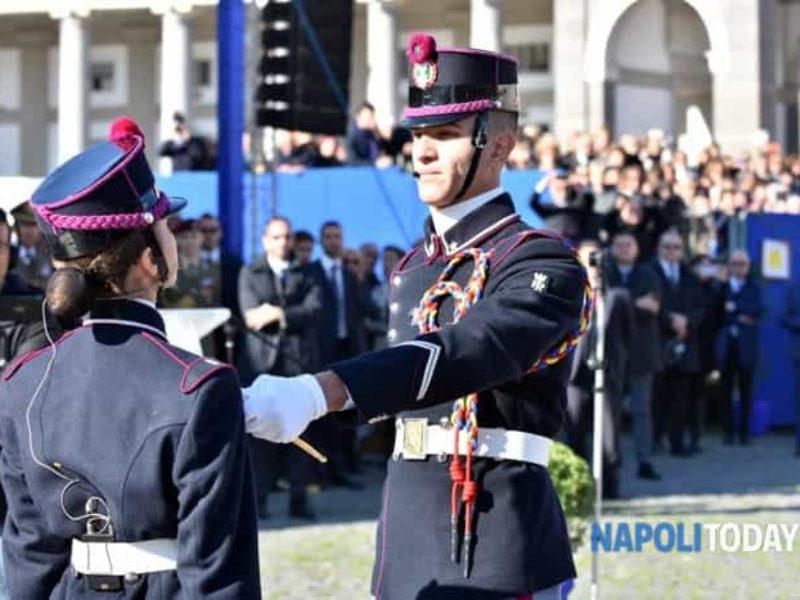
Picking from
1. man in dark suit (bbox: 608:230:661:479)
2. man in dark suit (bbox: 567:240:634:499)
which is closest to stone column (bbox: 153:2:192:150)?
man in dark suit (bbox: 608:230:661:479)

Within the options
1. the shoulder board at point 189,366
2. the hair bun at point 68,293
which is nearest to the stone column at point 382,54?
the shoulder board at point 189,366

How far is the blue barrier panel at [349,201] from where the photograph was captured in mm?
16438

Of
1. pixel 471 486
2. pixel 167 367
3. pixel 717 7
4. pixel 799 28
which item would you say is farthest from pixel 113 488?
pixel 799 28

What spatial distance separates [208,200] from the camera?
54.8 feet

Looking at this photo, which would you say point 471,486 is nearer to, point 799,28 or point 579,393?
point 579,393

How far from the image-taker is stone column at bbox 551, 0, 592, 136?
35.3 metres

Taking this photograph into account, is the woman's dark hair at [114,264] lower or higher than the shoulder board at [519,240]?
lower

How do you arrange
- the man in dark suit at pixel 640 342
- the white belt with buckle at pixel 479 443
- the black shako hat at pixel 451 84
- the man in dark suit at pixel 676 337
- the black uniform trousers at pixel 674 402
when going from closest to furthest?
the white belt with buckle at pixel 479 443 → the black shako hat at pixel 451 84 → the man in dark suit at pixel 640 342 → the man in dark suit at pixel 676 337 → the black uniform trousers at pixel 674 402

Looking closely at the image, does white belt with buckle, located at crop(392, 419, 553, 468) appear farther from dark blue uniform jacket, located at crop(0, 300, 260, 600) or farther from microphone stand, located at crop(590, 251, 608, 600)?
microphone stand, located at crop(590, 251, 608, 600)

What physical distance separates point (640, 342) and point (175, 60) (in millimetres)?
Result: 29567

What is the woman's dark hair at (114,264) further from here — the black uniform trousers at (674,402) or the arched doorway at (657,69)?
the arched doorway at (657,69)

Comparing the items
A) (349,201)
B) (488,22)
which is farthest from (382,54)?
(349,201)

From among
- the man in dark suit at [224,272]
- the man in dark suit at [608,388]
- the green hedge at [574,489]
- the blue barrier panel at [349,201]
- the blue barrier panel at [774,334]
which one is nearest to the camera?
the green hedge at [574,489]

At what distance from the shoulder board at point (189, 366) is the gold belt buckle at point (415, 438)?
0.70m
